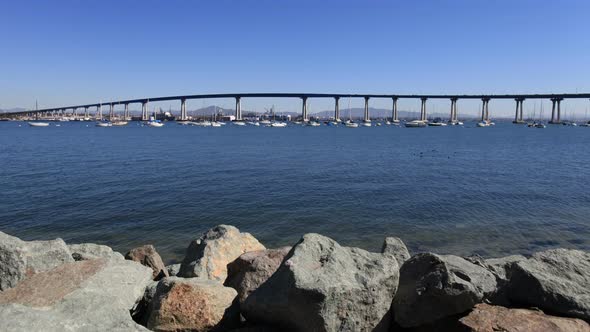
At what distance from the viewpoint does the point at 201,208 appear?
18.2m

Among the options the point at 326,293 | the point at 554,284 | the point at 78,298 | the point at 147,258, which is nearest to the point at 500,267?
the point at 554,284

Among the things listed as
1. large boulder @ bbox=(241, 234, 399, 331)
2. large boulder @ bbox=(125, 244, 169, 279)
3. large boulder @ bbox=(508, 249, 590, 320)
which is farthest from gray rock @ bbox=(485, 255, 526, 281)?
large boulder @ bbox=(125, 244, 169, 279)

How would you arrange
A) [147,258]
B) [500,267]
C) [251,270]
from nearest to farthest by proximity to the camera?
[251,270] → [500,267] → [147,258]

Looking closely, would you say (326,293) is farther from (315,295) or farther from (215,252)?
(215,252)

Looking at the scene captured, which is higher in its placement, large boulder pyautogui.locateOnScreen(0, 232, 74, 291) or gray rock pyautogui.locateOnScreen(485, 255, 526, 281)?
large boulder pyautogui.locateOnScreen(0, 232, 74, 291)

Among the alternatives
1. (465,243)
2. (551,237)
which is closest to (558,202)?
(551,237)

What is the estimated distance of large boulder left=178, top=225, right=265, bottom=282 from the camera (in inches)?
282

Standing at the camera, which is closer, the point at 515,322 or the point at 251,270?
the point at 515,322

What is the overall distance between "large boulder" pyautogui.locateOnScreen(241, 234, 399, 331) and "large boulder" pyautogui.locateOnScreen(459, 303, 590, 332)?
3.26 ft

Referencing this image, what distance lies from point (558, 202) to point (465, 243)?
9.91 metres

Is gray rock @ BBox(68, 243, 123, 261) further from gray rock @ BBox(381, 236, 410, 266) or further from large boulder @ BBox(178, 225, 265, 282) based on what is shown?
gray rock @ BBox(381, 236, 410, 266)

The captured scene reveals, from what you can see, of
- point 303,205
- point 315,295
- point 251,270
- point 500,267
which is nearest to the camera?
point 315,295

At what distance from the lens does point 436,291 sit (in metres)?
5.08

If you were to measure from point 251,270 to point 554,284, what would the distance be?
3.99m
